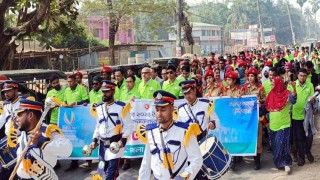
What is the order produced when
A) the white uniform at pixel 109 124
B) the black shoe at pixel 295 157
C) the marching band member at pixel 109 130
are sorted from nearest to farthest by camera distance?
1. the marching band member at pixel 109 130
2. the white uniform at pixel 109 124
3. the black shoe at pixel 295 157

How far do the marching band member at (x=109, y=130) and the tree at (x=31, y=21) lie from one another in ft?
20.1

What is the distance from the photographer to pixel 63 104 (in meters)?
8.80

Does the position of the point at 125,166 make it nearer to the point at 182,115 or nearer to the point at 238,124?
the point at 238,124

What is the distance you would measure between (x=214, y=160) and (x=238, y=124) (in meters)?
3.09

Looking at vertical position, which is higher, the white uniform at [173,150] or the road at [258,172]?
the white uniform at [173,150]

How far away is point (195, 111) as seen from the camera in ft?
20.5

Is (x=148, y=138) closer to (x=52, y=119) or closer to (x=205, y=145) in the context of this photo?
(x=205, y=145)

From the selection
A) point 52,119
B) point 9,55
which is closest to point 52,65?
point 9,55

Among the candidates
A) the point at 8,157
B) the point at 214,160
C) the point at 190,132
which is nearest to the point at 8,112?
the point at 8,157

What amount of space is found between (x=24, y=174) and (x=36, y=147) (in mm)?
351

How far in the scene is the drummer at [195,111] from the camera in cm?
612

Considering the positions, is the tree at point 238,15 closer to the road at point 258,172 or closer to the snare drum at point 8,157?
the road at point 258,172

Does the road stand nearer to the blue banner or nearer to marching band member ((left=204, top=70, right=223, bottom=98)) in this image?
the blue banner

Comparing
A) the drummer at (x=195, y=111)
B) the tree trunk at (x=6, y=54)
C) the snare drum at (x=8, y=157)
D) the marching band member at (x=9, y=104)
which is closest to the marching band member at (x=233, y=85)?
the drummer at (x=195, y=111)
